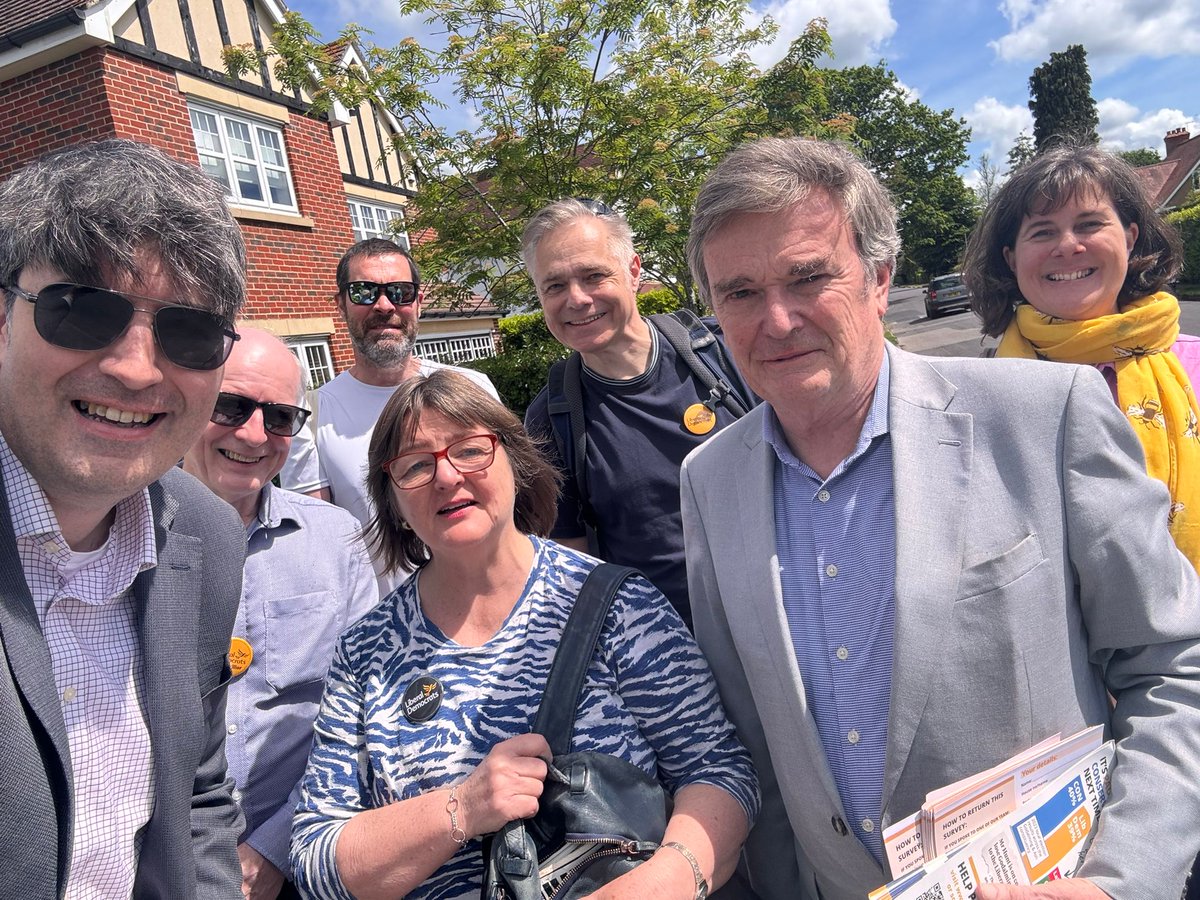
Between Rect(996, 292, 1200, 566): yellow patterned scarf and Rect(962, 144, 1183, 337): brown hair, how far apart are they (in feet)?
0.34

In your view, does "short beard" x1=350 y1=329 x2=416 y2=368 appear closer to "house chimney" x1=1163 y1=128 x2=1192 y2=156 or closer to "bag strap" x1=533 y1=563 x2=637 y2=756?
"bag strap" x1=533 y1=563 x2=637 y2=756

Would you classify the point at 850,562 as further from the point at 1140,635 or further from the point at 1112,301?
the point at 1112,301

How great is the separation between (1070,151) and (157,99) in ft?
35.4

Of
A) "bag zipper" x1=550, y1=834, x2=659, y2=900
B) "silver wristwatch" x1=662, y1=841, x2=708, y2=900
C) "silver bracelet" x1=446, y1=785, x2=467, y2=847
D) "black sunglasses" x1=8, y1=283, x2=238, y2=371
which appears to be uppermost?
"black sunglasses" x1=8, y1=283, x2=238, y2=371

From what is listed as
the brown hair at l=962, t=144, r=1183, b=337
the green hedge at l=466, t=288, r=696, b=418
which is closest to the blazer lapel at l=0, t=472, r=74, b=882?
the brown hair at l=962, t=144, r=1183, b=337

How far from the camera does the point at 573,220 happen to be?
3342 millimetres

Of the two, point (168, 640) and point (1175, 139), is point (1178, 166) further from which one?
point (168, 640)

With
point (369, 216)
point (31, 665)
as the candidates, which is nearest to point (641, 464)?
point (31, 665)

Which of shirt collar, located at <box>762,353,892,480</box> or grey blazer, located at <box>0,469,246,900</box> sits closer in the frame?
grey blazer, located at <box>0,469,246,900</box>

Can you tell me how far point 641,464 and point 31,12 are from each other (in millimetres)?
11255

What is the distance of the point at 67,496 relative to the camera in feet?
5.14

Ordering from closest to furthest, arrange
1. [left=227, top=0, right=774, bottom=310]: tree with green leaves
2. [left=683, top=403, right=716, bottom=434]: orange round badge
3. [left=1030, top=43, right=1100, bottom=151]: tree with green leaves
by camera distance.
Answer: [left=683, top=403, right=716, bottom=434]: orange round badge < [left=227, top=0, right=774, bottom=310]: tree with green leaves < [left=1030, top=43, right=1100, bottom=151]: tree with green leaves

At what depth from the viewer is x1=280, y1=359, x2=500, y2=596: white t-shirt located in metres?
3.76

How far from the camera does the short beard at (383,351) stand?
4.18 metres
